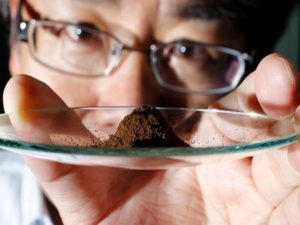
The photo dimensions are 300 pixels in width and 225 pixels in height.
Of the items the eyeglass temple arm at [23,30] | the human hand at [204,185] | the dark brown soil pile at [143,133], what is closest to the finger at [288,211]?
the human hand at [204,185]

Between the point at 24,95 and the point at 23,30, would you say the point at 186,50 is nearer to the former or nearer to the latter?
the point at 23,30

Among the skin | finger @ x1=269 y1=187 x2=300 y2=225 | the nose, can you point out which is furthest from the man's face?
finger @ x1=269 y1=187 x2=300 y2=225

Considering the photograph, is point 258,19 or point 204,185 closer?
point 204,185

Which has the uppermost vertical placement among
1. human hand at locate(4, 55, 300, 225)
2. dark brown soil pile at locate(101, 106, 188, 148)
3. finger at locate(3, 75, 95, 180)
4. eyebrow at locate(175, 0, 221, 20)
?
eyebrow at locate(175, 0, 221, 20)

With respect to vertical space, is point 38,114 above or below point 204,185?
above

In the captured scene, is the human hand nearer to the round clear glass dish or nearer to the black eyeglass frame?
the round clear glass dish

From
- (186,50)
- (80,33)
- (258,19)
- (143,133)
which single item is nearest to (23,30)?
(80,33)

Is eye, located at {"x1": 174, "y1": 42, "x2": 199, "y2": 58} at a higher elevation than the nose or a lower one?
higher

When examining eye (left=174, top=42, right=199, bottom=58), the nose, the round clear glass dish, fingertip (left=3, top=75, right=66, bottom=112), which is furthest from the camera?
eye (left=174, top=42, right=199, bottom=58)
